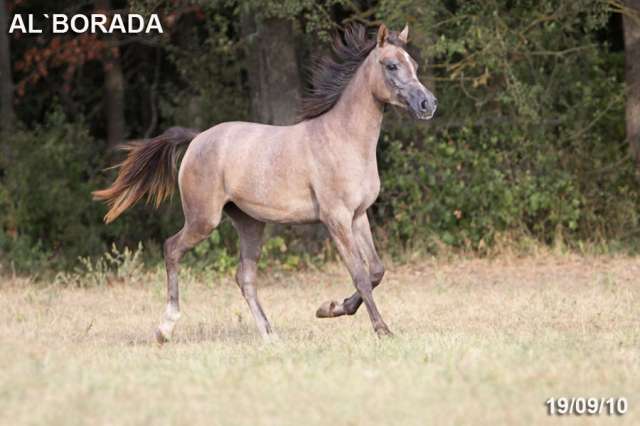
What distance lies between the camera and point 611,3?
15.5 metres

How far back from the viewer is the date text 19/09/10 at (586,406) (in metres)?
5.96

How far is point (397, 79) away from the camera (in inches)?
360

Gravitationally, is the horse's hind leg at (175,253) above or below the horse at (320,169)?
below

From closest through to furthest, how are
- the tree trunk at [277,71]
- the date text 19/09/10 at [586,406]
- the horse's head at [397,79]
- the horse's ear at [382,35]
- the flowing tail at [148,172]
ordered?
the date text 19/09/10 at [586,406]
the horse's head at [397,79]
the horse's ear at [382,35]
the flowing tail at [148,172]
the tree trunk at [277,71]

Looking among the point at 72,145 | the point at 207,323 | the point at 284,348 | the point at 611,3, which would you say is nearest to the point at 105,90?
the point at 72,145

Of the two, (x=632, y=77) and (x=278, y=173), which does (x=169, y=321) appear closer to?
(x=278, y=173)

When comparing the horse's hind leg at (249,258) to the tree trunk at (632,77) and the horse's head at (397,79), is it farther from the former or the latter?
the tree trunk at (632,77)

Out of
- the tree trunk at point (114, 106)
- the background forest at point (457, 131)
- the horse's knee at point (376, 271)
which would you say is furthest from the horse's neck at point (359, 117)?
the tree trunk at point (114, 106)

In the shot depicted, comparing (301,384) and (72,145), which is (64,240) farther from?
(301,384)

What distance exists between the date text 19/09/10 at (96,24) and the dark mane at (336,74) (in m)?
7.36

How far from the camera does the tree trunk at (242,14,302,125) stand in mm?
16172

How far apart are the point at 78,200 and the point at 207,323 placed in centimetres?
829

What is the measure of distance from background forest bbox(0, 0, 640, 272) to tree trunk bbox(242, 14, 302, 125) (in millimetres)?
19

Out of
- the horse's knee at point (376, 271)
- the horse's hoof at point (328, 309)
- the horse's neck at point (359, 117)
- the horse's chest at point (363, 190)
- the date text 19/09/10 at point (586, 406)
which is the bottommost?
the horse's hoof at point (328, 309)
